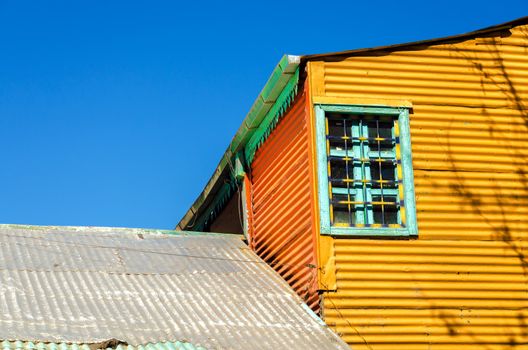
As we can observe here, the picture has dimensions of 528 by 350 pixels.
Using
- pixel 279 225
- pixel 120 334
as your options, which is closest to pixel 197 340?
pixel 120 334

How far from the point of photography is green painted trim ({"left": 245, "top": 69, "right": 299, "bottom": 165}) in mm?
12828

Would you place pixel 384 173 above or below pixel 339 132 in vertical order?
below

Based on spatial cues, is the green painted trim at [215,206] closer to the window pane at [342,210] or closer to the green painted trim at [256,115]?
the green painted trim at [256,115]

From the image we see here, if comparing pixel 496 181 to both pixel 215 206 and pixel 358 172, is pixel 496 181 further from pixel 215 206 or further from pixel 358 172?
pixel 215 206

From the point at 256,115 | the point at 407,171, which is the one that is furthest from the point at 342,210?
the point at 256,115

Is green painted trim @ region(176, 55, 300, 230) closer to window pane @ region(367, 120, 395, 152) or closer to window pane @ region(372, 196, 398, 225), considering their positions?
window pane @ region(367, 120, 395, 152)

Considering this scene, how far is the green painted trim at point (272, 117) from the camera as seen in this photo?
12828 millimetres

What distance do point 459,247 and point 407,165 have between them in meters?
1.32

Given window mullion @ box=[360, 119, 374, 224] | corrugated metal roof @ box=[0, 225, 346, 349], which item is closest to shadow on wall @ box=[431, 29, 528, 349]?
window mullion @ box=[360, 119, 374, 224]

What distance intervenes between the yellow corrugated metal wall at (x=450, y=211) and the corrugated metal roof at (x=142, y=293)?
3.25 feet

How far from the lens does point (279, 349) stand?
10227 mm

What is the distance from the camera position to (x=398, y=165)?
492 inches

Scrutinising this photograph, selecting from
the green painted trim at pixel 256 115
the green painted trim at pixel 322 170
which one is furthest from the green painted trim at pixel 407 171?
the green painted trim at pixel 256 115

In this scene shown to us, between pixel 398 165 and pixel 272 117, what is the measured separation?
7.45 feet
